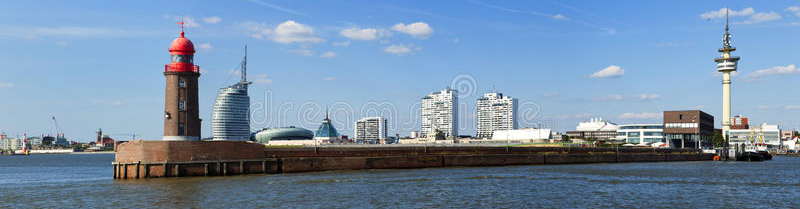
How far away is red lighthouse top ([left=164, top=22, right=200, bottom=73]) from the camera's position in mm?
66562

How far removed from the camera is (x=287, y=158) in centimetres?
7519

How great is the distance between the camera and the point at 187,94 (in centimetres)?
6719

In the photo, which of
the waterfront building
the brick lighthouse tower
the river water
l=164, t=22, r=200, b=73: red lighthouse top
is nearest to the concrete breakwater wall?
the river water

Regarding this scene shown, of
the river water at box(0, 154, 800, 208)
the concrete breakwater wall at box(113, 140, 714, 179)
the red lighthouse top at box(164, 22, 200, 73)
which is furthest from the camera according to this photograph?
the red lighthouse top at box(164, 22, 200, 73)

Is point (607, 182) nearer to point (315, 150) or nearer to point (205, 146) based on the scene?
point (315, 150)

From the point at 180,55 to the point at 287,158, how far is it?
17550mm

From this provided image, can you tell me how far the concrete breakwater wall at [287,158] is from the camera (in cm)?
6450

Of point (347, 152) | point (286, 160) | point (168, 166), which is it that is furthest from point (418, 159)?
point (168, 166)

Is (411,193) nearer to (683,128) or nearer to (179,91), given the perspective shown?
(179,91)

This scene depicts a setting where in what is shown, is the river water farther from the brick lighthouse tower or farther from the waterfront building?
the waterfront building

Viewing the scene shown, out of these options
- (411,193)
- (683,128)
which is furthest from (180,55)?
(683,128)

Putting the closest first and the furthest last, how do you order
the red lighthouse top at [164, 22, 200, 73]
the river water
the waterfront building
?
the river water → the red lighthouse top at [164, 22, 200, 73] → the waterfront building

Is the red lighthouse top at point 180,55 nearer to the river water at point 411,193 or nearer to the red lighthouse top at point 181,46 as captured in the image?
the red lighthouse top at point 181,46

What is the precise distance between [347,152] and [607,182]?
1356 inches
